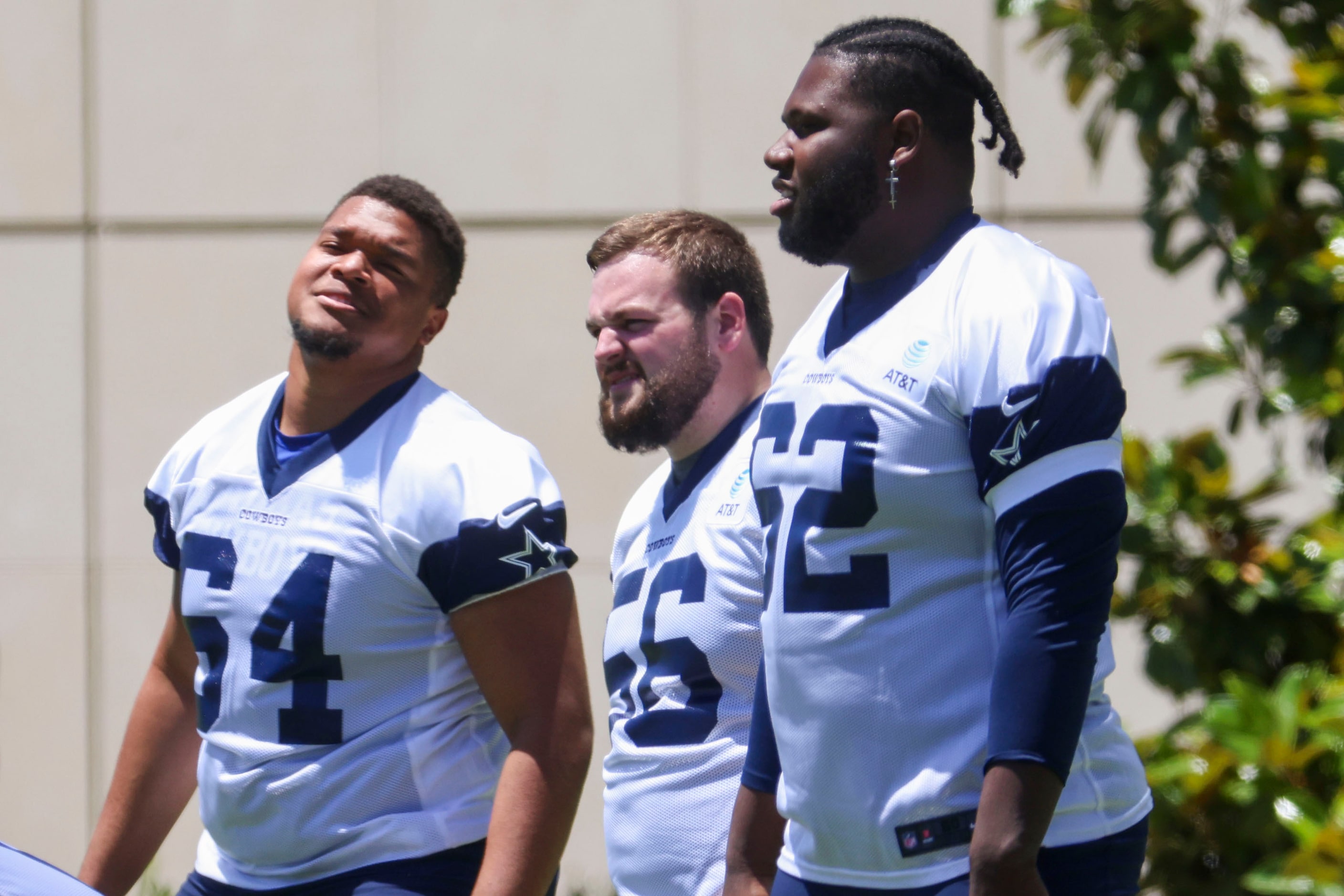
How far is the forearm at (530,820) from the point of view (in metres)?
2.34

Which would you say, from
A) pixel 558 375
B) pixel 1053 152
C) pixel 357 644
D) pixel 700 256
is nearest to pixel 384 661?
pixel 357 644

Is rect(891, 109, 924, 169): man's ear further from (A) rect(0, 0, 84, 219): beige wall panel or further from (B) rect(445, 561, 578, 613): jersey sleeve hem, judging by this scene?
(A) rect(0, 0, 84, 219): beige wall panel

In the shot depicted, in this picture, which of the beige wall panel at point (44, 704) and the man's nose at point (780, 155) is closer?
the man's nose at point (780, 155)

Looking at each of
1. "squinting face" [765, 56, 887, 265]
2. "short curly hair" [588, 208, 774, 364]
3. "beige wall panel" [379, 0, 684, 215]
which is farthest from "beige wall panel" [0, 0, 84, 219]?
"squinting face" [765, 56, 887, 265]

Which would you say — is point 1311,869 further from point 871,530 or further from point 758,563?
point 871,530

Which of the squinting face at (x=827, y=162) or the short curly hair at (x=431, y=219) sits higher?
the squinting face at (x=827, y=162)

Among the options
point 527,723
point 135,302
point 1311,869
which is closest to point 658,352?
point 527,723

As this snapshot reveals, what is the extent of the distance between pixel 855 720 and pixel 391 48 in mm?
4306

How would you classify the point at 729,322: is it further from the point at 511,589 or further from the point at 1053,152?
the point at 1053,152

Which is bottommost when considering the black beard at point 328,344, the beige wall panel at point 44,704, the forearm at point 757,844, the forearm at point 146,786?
the beige wall panel at point 44,704

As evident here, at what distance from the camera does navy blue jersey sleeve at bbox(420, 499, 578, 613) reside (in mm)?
2416

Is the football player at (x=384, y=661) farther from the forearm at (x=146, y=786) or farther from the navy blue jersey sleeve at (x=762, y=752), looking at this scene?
the navy blue jersey sleeve at (x=762, y=752)

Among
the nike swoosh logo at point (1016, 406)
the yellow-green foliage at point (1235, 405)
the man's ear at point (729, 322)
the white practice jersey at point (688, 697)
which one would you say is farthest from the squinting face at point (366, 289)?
the yellow-green foliage at point (1235, 405)

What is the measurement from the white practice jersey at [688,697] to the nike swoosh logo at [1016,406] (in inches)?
29.9
